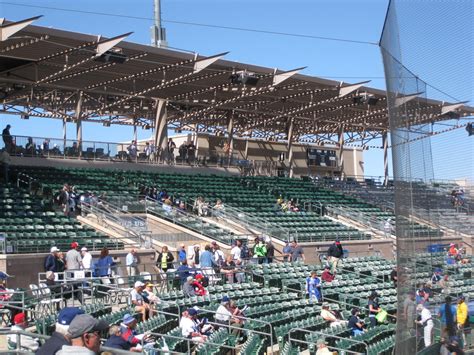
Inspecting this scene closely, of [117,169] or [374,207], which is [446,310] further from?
[374,207]

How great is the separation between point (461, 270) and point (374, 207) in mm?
32708

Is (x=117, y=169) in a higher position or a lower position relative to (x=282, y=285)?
higher

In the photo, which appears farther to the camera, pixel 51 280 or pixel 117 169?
pixel 117 169

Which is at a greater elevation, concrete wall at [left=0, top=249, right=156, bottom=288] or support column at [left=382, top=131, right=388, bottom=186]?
support column at [left=382, top=131, right=388, bottom=186]

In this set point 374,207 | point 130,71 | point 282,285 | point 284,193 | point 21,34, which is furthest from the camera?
point 374,207

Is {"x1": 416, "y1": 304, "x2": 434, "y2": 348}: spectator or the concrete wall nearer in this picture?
{"x1": 416, "y1": 304, "x2": 434, "y2": 348}: spectator

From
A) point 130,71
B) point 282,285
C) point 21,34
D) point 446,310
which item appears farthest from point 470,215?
point 130,71

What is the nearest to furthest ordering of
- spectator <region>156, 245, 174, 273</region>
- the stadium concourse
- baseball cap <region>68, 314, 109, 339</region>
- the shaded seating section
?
baseball cap <region>68, 314, 109, 339</region> < the stadium concourse < the shaded seating section < spectator <region>156, 245, 174, 273</region>

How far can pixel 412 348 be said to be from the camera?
527 centimetres

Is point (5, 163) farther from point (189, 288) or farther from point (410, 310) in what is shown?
point (410, 310)

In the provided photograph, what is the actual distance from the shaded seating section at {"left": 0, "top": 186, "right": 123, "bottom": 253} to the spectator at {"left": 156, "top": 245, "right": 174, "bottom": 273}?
63.7 inches

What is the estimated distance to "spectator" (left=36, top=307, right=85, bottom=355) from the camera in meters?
4.34

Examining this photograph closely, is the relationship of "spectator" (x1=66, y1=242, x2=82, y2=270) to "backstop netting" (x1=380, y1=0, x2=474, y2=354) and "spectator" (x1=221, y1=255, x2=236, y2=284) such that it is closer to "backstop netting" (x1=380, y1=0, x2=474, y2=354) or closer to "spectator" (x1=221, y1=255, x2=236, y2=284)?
"spectator" (x1=221, y1=255, x2=236, y2=284)

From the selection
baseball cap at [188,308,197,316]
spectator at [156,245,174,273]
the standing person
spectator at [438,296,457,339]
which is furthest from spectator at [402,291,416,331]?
the standing person
